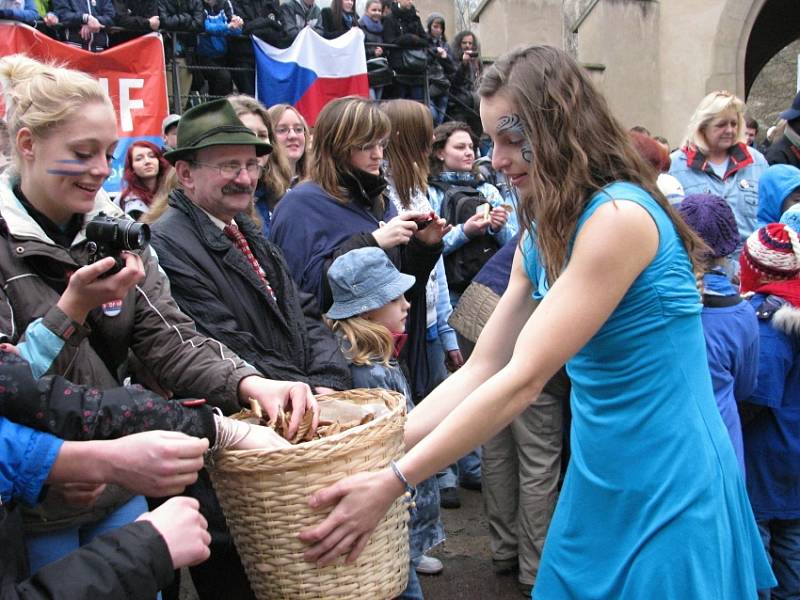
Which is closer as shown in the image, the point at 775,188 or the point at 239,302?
the point at 239,302

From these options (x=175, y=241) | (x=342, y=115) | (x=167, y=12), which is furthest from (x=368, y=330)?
(x=167, y=12)

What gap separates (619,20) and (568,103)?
1331 cm

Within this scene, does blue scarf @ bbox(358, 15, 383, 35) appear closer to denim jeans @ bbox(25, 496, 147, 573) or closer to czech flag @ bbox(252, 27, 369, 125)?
czech flag @ bbox(252, 27, 369, 125)

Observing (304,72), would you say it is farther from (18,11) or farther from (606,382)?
(606,382)

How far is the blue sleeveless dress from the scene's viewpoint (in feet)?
6.18

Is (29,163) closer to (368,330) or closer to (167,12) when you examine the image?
(368,330)

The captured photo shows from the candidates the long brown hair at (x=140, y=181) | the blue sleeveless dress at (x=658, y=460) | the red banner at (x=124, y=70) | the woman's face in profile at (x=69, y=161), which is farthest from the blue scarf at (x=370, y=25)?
the blue sleeveless dress at (x=658, y=460)

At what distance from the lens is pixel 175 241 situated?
2797mm

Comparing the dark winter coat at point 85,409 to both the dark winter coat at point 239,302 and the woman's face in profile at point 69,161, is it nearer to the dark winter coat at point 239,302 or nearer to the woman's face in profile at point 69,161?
the woman's face in profile at point 69,161

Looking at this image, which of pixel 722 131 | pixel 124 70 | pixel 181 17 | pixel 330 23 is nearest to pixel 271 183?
pixel 722 131

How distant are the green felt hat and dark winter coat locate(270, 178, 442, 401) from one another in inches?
29.2

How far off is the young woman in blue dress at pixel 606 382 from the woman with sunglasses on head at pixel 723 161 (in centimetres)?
402

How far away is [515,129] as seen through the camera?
2041 millimetres

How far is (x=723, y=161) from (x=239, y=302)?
4.35m
